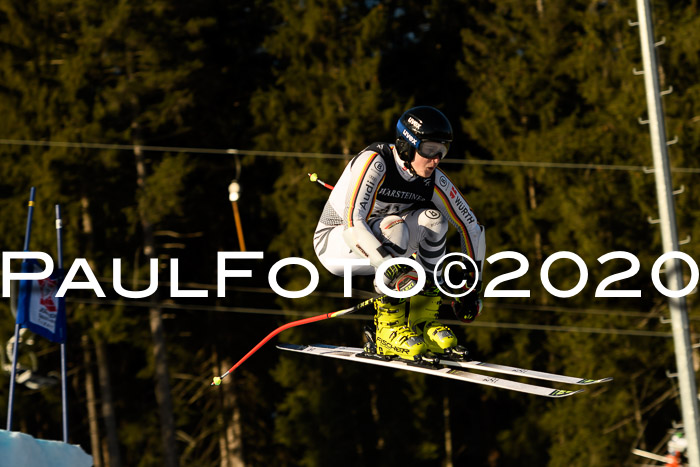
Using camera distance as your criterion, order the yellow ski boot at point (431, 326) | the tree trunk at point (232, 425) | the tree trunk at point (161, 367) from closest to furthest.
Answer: the yellow ski boot at point (431, 326) < the tree trunk at point (161, 367) < the tree trunk at point (232, 425)

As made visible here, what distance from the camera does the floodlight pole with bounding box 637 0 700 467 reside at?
1141cm

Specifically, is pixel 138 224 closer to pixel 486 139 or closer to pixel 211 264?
pixel 211 264

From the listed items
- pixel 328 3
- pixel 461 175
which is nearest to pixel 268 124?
pixel 328 3

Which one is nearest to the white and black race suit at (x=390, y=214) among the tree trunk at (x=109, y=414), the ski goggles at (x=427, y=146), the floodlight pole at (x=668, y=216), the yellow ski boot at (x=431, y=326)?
the ski goggles at (x=427, y=146)

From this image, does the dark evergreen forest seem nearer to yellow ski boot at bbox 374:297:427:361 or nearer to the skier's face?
yellow ski boot at bbox 374:297:427:361

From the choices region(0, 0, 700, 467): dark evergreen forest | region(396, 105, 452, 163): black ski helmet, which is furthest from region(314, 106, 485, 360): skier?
region(0, 0, 700, 467): dark evergreen forest

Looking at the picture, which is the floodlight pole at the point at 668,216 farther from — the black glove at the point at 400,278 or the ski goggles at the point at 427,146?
the ski goggles at the point at 427,146

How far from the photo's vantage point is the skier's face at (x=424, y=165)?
5.64 metres

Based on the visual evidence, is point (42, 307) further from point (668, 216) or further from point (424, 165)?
point (424, 165)

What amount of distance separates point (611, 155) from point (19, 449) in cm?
1650

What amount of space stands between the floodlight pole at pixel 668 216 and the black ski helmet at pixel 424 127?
6.34 m

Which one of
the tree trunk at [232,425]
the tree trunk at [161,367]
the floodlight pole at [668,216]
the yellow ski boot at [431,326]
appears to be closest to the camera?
the yellow ski boot at [431,326]

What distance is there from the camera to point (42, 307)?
13.0 m

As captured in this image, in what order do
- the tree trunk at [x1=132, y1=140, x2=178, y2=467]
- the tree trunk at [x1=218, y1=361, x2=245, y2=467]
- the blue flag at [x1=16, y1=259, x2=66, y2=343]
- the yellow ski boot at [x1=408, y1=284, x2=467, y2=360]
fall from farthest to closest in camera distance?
the tree trunk at [x1=218, y1=361, x2=245, y2=467] → the tree trunk at [x1=132, y1=140, x2=178, y2=467] → the blue flag at [x1=16, y1=259, x2=66, y2=343] → the yellow ski boot at [x1=408, y1=284, x2=467, y2=360]
